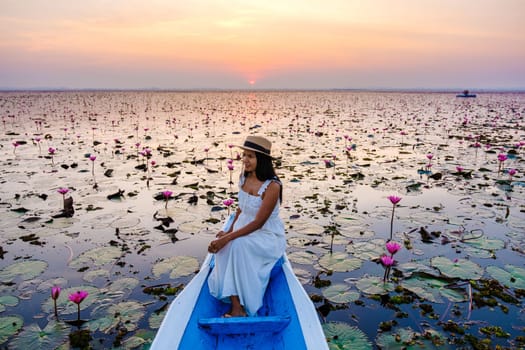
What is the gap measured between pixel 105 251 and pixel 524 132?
20.0m

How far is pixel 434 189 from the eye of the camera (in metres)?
7.98

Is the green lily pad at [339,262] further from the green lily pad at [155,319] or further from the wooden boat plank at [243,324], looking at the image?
the green lily pad at [155,319]

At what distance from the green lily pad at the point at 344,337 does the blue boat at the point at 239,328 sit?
0.64 meters

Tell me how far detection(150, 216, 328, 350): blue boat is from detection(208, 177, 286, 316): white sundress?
A: 0.74 feet

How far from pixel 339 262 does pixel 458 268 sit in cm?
157

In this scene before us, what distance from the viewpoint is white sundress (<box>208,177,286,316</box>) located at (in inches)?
126

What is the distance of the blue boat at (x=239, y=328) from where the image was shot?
→ 101 inches

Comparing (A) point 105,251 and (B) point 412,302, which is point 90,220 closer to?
(A) point 105,251

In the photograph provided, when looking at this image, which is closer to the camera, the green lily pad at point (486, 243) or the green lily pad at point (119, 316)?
the green lily pad at point (119, 316)

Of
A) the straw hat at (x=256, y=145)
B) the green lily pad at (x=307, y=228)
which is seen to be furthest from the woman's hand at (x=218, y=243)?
the green lily pad at (x=307, y=228)

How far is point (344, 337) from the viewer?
10.9ft

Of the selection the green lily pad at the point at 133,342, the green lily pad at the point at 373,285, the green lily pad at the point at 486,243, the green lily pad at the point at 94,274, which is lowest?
the green lily pad at the point at 133,342

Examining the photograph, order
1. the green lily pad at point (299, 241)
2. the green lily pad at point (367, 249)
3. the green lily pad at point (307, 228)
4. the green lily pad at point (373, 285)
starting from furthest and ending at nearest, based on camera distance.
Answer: the green lily pad at point (307, 228), the green lily pad at point (299, 241), the green lily pad at point (367, 249), the green lily pad at point (373, 285)

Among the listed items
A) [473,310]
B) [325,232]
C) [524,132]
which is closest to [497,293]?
[473,310]
